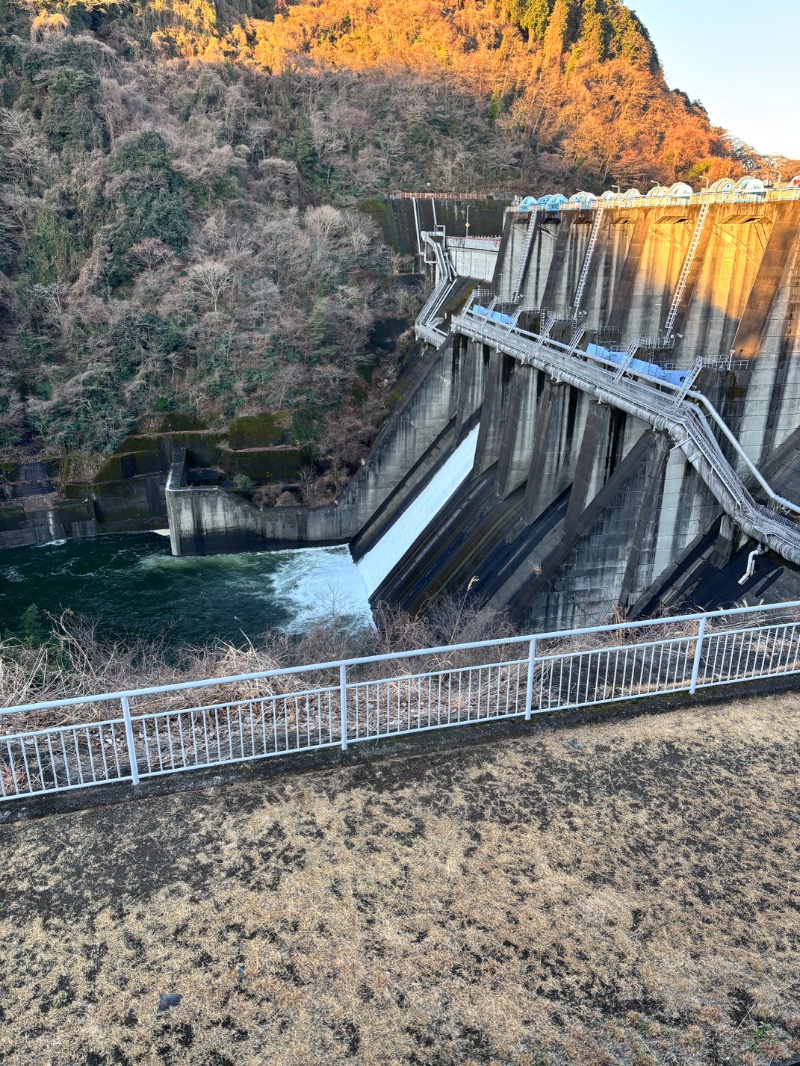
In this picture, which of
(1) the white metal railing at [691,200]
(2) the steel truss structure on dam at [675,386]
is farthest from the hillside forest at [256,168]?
(1) the white metal railing at [691,200]

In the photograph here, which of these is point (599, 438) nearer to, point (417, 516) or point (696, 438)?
point (696, 438)

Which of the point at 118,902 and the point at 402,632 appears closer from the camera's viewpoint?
the point at 118,902

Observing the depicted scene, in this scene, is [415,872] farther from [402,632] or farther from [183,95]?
[183,95]

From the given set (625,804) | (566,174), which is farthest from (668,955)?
(566,174)

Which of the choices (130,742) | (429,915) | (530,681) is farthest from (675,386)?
(130,742)

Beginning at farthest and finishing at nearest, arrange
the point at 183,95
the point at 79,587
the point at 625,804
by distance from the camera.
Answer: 1. the point at 183,95
2. the point at 79,587
3. the point at 625,804

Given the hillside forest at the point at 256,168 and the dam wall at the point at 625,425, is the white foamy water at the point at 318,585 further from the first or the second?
the hillside forest at the point at 256,168

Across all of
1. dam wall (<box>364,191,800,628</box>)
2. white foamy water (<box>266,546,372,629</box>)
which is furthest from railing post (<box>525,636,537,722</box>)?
white foamy water (<box>266,546,372,629</box>)
